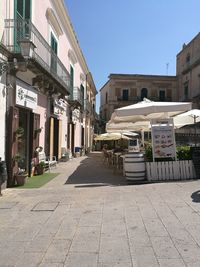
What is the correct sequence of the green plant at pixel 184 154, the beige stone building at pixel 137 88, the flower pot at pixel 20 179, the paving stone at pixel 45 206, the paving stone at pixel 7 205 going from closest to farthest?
the paving stone at pixel 45 206
the paving stone at pixel 7 205
the flower pot at pixel 20 179
the green plant at pixel 184 154
the beige stone building at pixel 137 88

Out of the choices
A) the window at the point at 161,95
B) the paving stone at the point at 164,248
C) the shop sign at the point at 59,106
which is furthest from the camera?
the window at the point at 161,95

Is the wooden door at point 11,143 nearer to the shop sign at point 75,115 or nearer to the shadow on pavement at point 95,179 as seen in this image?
the shadow on pavement at point 95,179

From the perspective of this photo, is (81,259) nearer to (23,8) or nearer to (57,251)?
(57,251)

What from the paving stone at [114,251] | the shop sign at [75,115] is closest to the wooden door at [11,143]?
the paving stone at [114,251]

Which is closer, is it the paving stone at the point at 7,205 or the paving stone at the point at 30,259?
the paving stone at the point at 30,259

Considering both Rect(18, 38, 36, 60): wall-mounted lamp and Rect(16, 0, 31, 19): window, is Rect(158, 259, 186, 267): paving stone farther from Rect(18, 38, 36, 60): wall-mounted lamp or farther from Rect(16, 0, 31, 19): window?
Rect(16, 0, 31, 19): window

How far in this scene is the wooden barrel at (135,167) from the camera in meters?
10.7

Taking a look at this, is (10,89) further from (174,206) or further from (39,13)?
(174,206)

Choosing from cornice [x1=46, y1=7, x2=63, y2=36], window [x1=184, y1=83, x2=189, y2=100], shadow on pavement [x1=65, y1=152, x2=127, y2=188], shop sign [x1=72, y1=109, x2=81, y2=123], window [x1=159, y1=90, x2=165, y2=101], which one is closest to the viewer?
shadow on pavement [x1=65, y1=152, x2=127, y2=188]

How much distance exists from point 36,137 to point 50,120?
119 inches

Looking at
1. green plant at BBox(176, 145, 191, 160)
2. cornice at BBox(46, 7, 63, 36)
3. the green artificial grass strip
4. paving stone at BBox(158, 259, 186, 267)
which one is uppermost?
cornice at BBox(46, 7, 63, 36)

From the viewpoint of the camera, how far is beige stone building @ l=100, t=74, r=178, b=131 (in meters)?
55.4

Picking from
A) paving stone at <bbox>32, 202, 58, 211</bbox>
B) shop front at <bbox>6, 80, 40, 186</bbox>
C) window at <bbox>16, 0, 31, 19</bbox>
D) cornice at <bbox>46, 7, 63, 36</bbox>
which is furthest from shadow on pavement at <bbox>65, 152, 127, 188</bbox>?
cornice at <bbox>46, 7, 63, 36</bbox>

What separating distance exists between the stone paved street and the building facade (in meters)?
2.52
